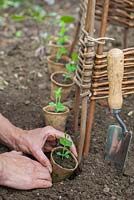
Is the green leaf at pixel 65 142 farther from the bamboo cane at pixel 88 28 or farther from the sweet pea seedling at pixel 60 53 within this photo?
the sweet pea seedling at pixel 60 53

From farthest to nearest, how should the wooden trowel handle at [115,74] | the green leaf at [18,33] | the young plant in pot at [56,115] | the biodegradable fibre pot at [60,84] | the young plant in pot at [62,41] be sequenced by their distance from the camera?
the green leaf at [18,33]
the young plant in pot at [62,41]
the biodegradable fibre pot at [60,84]
the young plant in pot at [56,115]
the wooden trowel handle at [115,74]

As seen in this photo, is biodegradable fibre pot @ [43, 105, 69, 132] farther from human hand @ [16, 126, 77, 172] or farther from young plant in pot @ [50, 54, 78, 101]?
young plant in pot @ [50, 54, 78, 101]

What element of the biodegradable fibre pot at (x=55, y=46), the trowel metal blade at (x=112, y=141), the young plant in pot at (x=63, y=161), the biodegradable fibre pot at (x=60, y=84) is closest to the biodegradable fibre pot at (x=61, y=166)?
the young plant in pot at (x=63, y=161)

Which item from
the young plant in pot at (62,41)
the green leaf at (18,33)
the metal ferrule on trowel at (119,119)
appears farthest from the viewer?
the green leaf at (18,33)

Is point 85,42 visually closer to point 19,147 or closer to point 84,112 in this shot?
point 84,112

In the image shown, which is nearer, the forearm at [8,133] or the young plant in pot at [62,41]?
the forearm at [8,133]

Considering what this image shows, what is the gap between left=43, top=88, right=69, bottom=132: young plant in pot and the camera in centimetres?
214

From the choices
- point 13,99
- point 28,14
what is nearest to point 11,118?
point 13,99

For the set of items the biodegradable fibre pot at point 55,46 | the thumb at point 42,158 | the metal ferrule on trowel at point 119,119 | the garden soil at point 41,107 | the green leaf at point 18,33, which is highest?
the metal ferrule on trowel at point 119,119

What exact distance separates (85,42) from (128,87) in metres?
0.28

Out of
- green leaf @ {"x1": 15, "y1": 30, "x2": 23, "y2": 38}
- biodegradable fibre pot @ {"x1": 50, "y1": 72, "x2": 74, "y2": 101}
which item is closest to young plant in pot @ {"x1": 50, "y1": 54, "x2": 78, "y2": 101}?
biodegradable fibre pot @ {"x1": 50, "y1": 72, "x2": 74, "y2": 101}

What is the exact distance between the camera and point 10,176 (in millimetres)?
1835

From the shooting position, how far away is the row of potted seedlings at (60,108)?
193 centimetres

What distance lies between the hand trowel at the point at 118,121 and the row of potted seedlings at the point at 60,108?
0.57ft
